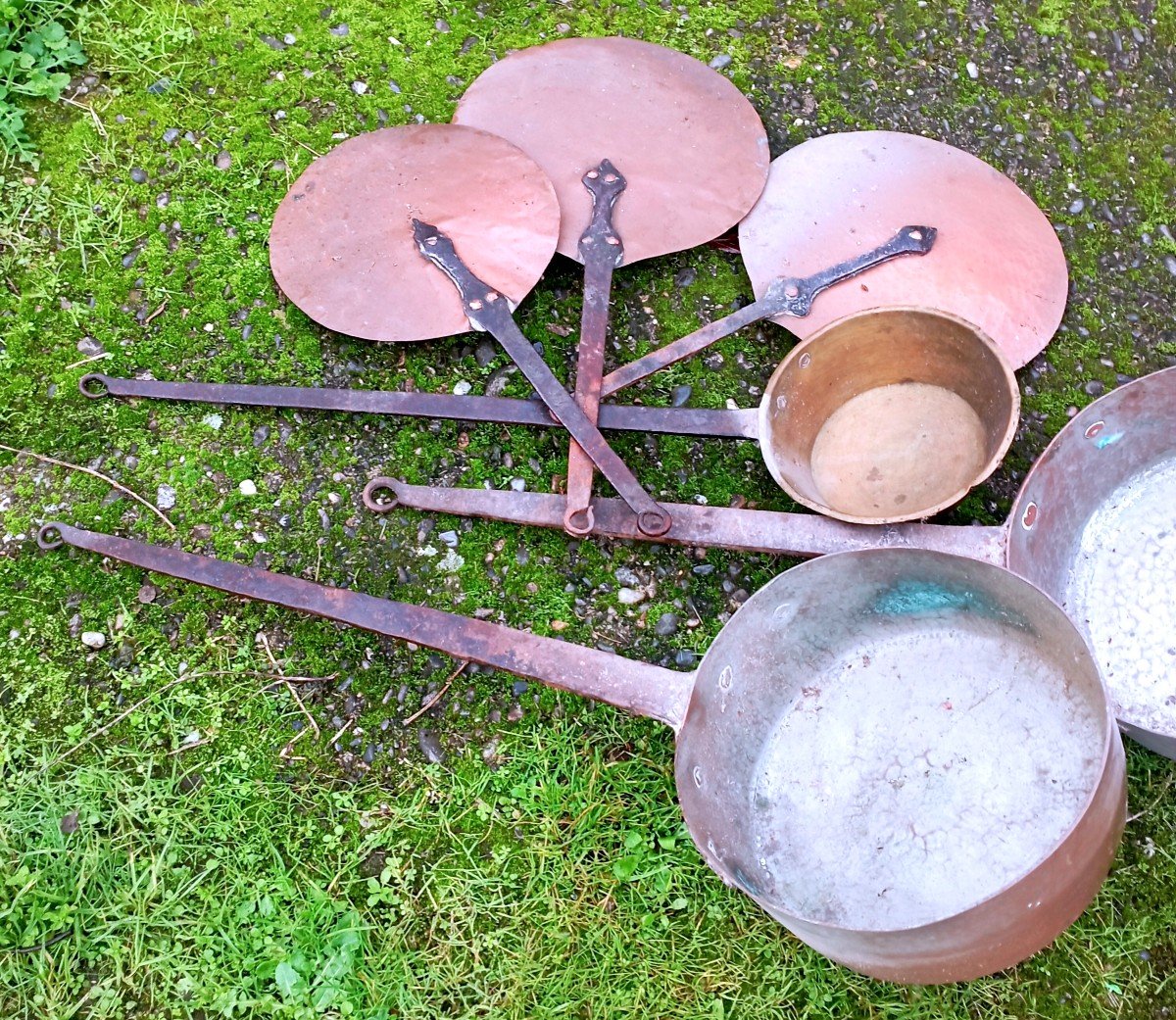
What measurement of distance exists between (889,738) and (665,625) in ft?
1.81

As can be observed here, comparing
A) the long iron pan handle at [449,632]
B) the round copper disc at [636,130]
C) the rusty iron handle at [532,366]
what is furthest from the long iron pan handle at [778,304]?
the long iron pan handle at [449,632]

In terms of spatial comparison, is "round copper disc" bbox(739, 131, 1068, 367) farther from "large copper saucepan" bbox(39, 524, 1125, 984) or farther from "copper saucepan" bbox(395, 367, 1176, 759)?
"large copper saucepan" bbox(39, 524, 1125, 984)

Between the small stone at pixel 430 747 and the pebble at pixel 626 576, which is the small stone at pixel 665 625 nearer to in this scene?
the pebble at pixel 626 576

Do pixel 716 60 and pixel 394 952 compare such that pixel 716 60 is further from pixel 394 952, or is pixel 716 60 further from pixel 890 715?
pixel 394 952

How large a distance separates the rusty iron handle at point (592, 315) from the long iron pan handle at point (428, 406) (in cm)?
8

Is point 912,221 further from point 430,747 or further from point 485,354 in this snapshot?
point 430,747

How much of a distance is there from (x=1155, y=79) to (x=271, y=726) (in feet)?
10.1

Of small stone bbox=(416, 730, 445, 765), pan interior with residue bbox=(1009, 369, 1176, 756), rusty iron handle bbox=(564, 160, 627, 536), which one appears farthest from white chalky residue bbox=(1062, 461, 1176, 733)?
small stone bbox=(416, 730, 445, 765)

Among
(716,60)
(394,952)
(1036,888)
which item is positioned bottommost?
(394,952)

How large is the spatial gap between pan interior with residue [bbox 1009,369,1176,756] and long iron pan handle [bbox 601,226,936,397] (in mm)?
620

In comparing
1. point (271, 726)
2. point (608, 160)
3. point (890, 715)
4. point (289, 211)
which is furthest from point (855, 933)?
point (289, 211)

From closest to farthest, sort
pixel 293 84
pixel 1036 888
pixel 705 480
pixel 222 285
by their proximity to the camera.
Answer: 1. pixel 1036 888
2. pixel 705 480
3. pixel 222 285
4. pixel 293 84

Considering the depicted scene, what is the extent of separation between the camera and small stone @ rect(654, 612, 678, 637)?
87.2 inches

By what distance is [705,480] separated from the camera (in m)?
2.31
